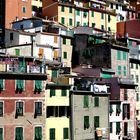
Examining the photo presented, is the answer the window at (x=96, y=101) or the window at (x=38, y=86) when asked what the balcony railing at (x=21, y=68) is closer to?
the window at (x=38, y=86)

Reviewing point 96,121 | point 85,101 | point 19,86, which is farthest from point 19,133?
point 96,121

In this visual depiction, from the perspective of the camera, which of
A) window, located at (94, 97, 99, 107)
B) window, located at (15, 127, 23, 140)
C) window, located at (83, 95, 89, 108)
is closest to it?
window, located at (15, 127, 23, 140)

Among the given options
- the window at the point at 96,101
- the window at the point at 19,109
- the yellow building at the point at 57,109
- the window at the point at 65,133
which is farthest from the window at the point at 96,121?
the window at the point at 19,109

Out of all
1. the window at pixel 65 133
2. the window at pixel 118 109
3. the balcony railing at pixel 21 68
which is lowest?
the window at pixel 65 133

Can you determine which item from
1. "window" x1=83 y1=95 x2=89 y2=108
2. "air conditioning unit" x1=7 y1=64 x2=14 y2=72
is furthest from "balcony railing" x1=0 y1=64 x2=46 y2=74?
"window" x1=83 y1=95 x2=89 y2=108

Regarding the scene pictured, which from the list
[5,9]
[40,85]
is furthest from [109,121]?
[5,9]

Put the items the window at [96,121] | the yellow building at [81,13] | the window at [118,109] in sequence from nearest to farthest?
the window at [96,121]
the window at [118,109]
the yellow building at [81,13]

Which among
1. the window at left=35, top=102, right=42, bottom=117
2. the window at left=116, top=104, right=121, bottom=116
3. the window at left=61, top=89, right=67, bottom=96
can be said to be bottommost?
the window at left=116, top=104, right=121, bottom=116

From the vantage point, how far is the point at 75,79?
57.4 metres

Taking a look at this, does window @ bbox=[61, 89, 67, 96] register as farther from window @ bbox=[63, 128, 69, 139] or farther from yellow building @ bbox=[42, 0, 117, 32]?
yellow building @ bbox=[42, 0, 117, 32]

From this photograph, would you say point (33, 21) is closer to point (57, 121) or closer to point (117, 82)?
point (117, 82)

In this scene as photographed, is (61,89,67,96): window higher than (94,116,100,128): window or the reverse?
A: higher

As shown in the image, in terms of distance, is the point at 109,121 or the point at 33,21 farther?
the point at 33,21

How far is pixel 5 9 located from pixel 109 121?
30948 mm
